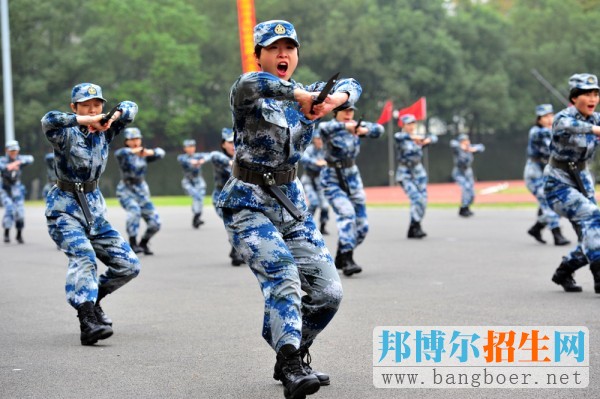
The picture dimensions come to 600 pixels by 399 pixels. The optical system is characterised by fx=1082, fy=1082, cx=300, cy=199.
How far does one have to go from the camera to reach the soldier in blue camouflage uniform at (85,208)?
839 centimetres

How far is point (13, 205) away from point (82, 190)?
1278 cm

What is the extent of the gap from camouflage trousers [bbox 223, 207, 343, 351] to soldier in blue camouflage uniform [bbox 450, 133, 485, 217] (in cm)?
1858

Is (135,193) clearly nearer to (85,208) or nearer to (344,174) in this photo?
(344,174)

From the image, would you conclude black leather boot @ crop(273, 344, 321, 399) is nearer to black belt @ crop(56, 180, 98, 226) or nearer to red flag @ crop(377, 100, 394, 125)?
black belt @ crop(56, 180, 98, 226)

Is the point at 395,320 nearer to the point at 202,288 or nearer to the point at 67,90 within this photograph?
the point at 202,288

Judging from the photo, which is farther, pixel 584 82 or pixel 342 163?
pixel 342 163

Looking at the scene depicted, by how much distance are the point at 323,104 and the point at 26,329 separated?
4.33 meters

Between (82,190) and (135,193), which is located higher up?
(82,190)

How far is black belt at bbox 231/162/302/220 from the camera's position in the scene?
6043 millimetres

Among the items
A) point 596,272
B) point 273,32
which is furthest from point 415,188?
point 273,32

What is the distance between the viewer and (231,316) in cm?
930

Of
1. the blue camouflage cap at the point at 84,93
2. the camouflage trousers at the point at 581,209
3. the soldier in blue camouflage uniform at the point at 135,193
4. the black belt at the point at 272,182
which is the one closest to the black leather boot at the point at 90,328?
the blue camouflage cap at the point at 84,93

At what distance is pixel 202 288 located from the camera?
1178 centimetres

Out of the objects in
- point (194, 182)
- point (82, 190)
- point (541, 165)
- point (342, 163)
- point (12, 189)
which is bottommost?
point (194, 182)
